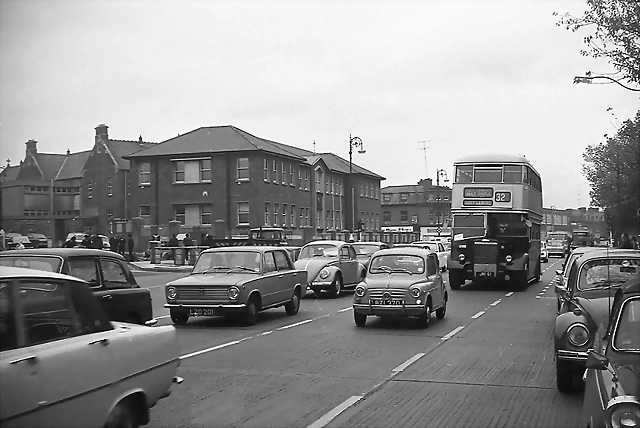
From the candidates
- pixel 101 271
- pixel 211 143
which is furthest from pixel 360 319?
pixel 211 143

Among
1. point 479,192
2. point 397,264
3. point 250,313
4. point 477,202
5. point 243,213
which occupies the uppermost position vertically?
point 243,213

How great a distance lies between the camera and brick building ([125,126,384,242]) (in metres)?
55.6

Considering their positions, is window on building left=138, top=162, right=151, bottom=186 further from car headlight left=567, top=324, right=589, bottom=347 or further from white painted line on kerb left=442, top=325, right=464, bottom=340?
car headlight left=567, top=324, right=589, bottom=347

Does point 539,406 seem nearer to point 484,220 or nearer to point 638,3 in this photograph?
point 638,3

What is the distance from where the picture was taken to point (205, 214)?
56.7 m

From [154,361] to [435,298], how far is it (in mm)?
10272

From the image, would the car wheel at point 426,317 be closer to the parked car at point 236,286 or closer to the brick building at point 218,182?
the parked car at point 236,286

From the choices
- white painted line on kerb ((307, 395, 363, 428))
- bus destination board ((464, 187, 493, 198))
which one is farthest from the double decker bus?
white painted line on kerb ((307, 395, 363, 428))

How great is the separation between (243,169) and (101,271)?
45669 millimetres

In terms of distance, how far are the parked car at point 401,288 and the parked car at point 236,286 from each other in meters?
2.03

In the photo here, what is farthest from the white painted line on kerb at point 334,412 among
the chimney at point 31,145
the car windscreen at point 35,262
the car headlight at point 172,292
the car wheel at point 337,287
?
the car wheel at point 337,287

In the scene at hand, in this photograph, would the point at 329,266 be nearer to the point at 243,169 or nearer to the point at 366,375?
the point at 366,375

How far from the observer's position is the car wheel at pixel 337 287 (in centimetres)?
2240

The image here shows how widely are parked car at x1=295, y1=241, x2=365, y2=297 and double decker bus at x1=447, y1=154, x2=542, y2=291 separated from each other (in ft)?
14.4
